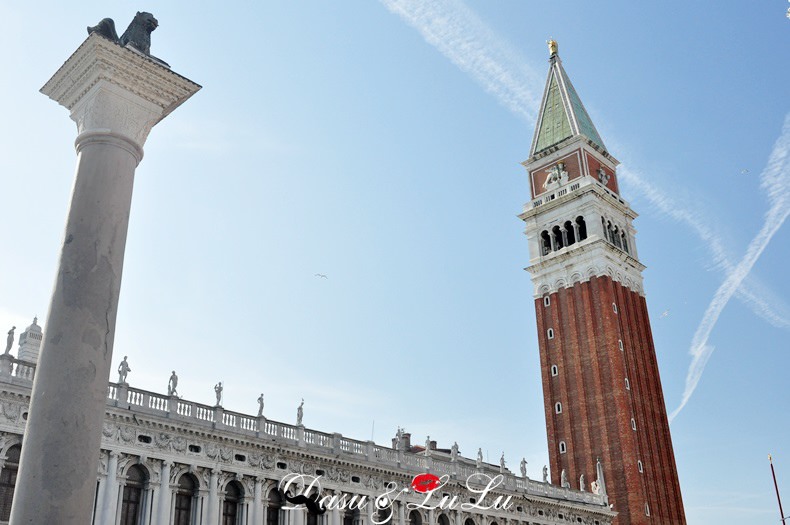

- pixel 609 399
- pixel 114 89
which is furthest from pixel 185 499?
pixel 609 399

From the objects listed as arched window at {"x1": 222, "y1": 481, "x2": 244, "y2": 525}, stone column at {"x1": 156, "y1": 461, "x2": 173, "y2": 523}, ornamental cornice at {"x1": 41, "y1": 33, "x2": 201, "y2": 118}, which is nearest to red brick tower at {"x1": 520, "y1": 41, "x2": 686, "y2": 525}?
arched window at {"x1": 222, "y1": 481, "x2": 244, "y2": 525}

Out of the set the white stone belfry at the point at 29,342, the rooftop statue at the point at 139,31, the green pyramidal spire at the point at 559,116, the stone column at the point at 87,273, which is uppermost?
the green pyramidal spire at the point at 559,116

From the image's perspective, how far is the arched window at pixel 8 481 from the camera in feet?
73.8

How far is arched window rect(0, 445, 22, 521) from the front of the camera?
22.5 meters

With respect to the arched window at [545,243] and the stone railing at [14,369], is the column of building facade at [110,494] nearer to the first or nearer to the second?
the stone railing at [14,369]

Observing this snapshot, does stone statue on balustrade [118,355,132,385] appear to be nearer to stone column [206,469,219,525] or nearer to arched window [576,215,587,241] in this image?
stone column [206,469,219,525]

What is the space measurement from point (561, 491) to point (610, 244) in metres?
22.5

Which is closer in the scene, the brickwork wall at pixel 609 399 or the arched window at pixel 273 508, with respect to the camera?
the arched window at pixel 273 508

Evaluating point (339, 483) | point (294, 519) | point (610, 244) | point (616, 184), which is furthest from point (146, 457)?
point (616, 184)

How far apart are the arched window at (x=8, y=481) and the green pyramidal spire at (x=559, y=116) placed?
53.9 metres

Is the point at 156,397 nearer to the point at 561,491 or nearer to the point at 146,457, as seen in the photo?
the point at 146,457

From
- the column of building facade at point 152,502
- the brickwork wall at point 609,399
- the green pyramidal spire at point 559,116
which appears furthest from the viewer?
the green pyramidal spire at point 559,116

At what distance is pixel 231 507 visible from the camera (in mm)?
29266

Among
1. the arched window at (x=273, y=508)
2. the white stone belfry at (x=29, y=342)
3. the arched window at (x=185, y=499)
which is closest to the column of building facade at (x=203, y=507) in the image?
the arched window at (x=185, y=499)
